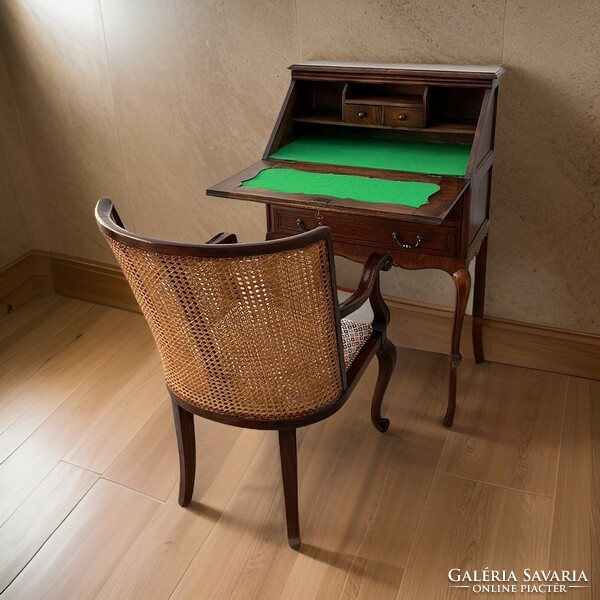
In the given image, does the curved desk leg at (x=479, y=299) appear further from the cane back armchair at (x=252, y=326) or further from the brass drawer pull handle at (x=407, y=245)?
the cane back armchair at (x=252, y=326)

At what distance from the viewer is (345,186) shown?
6.25 ft

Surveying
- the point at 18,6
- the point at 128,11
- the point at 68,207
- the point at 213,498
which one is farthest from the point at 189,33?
the point at 213,498

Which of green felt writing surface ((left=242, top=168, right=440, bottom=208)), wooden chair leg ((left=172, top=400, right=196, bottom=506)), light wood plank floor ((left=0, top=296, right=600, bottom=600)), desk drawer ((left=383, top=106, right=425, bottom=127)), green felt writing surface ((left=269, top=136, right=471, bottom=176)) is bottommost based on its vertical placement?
light wood plank floor ((left=0, top=296, right=600, bottom=600))

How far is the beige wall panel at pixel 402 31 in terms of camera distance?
6.64 feet

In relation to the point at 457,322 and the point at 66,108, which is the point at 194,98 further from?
the point at 457,322

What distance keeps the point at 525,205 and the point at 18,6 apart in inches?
77.6

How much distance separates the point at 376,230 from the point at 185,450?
2.68 feet

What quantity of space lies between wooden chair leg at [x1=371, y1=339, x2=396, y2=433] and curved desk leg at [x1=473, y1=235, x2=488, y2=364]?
472 millimetres

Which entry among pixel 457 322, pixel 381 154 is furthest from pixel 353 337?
pixel 381 154

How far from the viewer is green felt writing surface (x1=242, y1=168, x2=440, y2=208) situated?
5.99ft

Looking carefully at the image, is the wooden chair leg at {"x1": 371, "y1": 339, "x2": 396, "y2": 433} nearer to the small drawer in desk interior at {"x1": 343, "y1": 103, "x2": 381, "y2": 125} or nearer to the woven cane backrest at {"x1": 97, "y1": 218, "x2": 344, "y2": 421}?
the woven cane backrest at {"x1": 97, "y1": 218, "x2": 344, "y2": 421}

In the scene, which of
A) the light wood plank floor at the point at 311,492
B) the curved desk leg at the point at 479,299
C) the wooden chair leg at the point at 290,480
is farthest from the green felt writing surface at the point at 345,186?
the light wood plank floor at the point at 311,492

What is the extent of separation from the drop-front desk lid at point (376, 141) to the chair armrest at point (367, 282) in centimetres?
12

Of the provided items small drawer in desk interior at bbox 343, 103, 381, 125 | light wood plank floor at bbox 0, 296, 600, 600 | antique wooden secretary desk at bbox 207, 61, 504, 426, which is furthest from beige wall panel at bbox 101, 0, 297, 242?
light wood plank floor at bbox 0, 296, 600, 600
